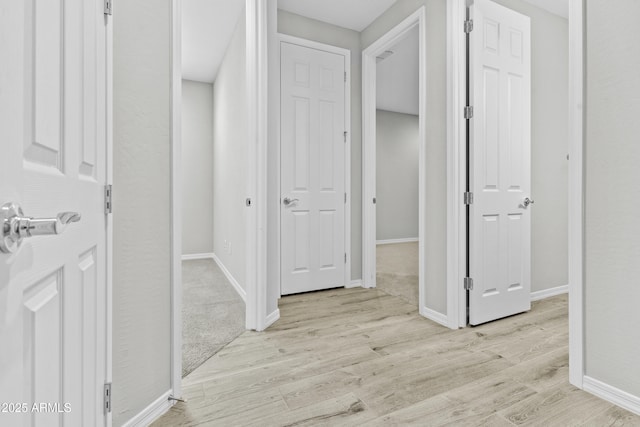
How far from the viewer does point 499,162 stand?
2480 millimetres

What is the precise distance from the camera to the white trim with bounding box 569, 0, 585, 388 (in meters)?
1.58

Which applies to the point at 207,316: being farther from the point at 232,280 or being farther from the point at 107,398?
the point at 107,398

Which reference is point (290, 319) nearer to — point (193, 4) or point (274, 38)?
point (274, 38)

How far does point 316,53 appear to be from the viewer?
3170 millimetres

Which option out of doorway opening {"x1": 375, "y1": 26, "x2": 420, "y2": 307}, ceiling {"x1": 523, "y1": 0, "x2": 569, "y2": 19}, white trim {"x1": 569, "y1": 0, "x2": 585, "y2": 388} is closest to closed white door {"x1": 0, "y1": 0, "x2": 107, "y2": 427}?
white trim {"x1": 569, "y1": 0, "x2": 585, "y2": 388}

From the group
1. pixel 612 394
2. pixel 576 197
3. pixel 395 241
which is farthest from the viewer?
pixel 395 241

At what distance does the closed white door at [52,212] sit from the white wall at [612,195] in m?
2.02

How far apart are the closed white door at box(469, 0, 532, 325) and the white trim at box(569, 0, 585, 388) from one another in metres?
0.73

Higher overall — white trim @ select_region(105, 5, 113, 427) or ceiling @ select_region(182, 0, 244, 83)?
ceiling @ select_region(182, 0, 244, 83)

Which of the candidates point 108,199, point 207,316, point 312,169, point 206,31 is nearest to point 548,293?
point 312,169

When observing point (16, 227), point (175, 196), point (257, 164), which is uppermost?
point (257, 164)

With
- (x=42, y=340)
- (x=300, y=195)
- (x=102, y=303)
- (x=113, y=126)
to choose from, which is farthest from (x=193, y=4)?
(x=42, y=340)

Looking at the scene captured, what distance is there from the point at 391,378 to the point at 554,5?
11.4 ft

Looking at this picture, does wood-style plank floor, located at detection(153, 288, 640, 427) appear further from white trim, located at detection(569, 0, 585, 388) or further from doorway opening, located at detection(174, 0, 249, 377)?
doorway opening, located at detection(174, 0, 249, 377)
